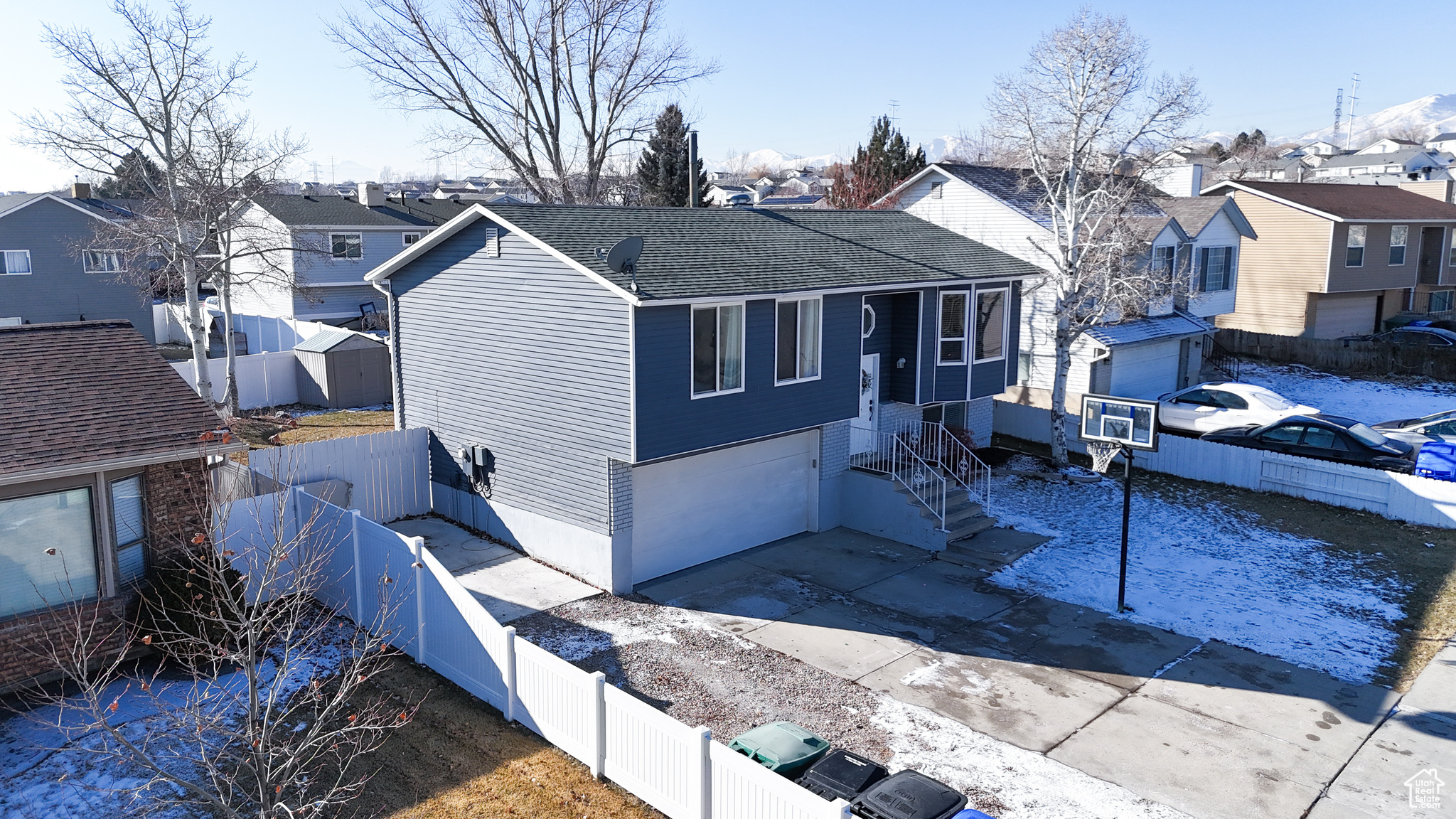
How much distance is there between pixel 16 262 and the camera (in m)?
39.6

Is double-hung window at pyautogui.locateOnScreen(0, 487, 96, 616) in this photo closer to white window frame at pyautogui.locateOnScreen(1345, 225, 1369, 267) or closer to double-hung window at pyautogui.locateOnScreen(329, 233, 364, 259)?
double-hung window at pyautogui.locateOnScreen(329, 233, 364, 259)

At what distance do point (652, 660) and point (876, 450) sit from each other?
344 inches

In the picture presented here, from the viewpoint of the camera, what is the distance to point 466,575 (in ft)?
55.0

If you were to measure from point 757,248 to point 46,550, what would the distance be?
12.3 meters

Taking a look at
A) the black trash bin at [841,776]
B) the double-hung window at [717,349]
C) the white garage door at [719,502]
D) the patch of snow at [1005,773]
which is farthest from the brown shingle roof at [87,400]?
the patch of snow at [1005,773]

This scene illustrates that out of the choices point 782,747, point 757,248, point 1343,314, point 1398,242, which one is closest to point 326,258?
point 757,248

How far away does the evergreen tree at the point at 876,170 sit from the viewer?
160 ft

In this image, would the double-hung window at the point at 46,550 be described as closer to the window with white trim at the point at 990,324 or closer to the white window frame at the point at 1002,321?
the white window frame at the point at 1002,321

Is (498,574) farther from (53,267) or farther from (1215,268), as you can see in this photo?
(53,267)

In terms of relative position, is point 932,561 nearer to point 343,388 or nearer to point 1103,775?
point 1103,775

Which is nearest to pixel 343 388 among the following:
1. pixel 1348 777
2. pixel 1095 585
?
pixel 1095 585

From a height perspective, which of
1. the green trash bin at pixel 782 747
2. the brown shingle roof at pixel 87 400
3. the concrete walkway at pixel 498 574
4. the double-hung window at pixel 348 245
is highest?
the double-hung window at pixel 348 245

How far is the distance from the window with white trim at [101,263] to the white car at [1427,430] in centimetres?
4581

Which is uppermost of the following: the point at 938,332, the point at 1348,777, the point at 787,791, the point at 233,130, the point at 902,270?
the point at 233,130
